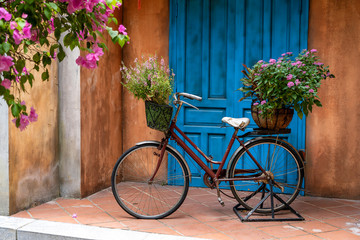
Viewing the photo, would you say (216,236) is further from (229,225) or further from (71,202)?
(71,202)

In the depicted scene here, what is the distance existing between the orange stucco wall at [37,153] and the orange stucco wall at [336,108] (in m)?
3.38

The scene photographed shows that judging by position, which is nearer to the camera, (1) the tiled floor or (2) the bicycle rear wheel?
(1) the tiled floor

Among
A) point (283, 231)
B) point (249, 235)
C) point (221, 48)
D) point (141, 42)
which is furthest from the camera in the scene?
point (141, 42)

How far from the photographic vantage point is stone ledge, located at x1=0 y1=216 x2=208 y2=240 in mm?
4082

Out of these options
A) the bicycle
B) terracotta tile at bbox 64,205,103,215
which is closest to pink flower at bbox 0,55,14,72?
the bicycle

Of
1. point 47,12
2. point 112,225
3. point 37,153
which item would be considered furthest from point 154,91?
point 47,12

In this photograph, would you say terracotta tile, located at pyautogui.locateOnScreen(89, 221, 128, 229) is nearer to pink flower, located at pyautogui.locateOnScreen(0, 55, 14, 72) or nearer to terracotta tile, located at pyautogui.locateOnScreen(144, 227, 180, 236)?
terracotta tile, located at pyautogui.locateOnScreen(144, 227, 180, 236)

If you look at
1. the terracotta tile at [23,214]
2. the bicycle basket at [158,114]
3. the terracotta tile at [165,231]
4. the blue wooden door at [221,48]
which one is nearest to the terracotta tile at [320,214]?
the blue wooden door at [221,48]

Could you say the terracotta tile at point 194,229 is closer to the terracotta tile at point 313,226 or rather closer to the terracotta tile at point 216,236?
the terracotta tile at point 216,236

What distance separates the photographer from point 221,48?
6109mm

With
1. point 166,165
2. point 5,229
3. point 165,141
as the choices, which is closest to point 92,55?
point 165,141

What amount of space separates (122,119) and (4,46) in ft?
14.6

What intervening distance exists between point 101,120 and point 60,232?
2130mm

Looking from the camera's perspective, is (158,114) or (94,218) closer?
(158,114)
